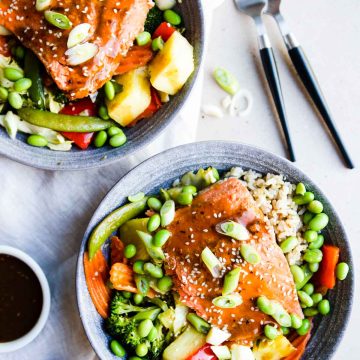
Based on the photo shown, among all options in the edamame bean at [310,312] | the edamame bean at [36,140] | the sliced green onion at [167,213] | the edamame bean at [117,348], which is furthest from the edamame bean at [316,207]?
the edamame bean at [36,140]

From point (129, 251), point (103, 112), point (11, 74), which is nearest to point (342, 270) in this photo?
point (129, 251)

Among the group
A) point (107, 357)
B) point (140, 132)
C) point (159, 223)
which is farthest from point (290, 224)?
point (107, 357)

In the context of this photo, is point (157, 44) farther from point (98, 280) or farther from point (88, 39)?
point (98, 280)

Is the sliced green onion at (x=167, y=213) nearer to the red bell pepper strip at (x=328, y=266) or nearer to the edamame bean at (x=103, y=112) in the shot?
the edamame bean at (x=103, y=112)

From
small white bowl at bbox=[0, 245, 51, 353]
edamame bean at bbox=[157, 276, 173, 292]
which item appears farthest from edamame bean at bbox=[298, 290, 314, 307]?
small white bowl at bbox=[0, 245, 51, 353]

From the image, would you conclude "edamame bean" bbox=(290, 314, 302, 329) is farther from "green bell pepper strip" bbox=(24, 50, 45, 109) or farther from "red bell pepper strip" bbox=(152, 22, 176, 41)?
"green bell pepper strip" bbox=(24, 50, 45, 109)

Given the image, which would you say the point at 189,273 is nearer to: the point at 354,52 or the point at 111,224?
the point at 111,224
